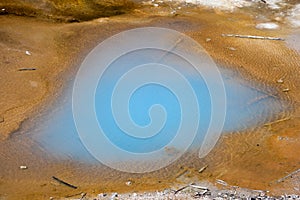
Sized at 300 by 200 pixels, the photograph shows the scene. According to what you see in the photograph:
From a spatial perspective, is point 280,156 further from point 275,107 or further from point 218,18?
point 218,18

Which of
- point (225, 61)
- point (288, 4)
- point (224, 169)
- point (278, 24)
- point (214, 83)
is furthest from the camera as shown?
point (288, 4)

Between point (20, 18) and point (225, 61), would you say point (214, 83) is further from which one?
point (20, 18)

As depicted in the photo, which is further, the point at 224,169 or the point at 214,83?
the point at 214,83

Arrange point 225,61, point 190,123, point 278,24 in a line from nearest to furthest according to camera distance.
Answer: point 190,123
point 225,61
point 278,24

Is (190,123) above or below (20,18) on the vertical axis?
below

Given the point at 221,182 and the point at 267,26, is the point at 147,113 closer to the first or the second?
the point at 221,182

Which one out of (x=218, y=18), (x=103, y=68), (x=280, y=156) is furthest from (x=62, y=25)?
(x=280, y=156)

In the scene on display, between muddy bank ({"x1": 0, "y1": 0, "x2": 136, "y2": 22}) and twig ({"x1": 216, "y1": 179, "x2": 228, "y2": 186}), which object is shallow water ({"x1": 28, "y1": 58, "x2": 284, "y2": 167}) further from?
muddy bank ({"x1": 0, "y1": 0, "x2": 136, "y2": 22})

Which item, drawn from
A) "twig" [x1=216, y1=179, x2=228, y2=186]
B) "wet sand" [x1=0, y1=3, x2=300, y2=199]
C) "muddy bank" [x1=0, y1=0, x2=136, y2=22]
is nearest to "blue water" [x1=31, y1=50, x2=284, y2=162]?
"wet sand" [x1=0, y1=3, x2=300, y2=199]
